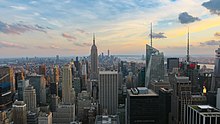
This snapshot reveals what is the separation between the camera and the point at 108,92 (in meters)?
22.9

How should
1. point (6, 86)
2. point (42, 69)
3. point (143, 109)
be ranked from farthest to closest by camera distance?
1. point (42, 69)
2. point (6, 86)
3. point (143, 109)

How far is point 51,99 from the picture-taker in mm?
24703

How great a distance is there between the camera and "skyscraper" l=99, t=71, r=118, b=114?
2242 centimetres

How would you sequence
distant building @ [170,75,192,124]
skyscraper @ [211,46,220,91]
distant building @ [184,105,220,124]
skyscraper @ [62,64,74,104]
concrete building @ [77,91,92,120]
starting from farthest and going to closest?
skyscraper @ [62,64,74,104] → skyscraper @ [211,46,220,91] → concrete building @ [77,91,92,120] → distant building @ [170,75,192,124] → distant building @ [184,105,220,124]

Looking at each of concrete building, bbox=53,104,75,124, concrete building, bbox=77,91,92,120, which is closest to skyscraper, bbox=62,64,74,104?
concrete building, bbox=77,91,92,120

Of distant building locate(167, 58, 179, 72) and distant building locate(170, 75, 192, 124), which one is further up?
distant building locate(167, 58, 179, 72)

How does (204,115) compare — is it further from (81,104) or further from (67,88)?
(67,88)

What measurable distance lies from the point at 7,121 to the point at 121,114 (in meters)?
7.67

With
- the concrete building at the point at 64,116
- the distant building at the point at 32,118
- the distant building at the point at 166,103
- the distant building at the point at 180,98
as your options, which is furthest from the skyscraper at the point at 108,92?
the distant building at the point at 180,98

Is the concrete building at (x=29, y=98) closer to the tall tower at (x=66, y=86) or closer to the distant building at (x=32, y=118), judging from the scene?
the tall tower at (x=66, y=86)

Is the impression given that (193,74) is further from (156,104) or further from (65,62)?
(65,62)

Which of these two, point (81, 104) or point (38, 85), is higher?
point (38, 85)

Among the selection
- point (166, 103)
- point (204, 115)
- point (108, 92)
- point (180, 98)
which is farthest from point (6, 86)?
point (204, 115)

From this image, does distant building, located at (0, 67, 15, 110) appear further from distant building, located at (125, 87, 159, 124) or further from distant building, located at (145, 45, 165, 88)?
distant building, located at (145, 45, 165, 88)
